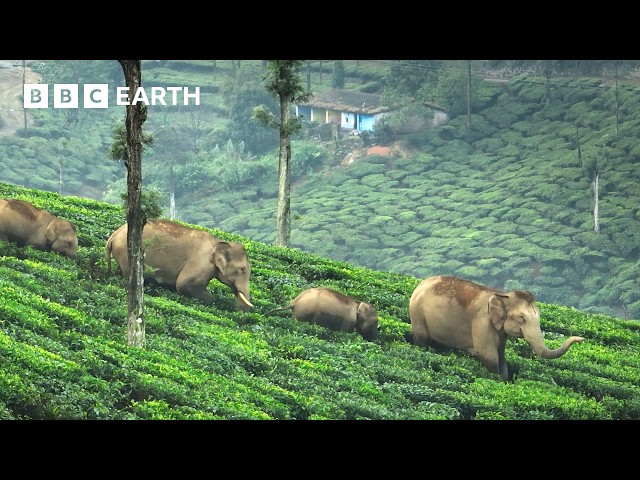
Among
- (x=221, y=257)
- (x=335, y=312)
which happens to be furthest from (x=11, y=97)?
(x=335, y=312)

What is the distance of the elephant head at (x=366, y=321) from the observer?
126 ft

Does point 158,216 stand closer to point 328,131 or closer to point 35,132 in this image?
point 328,131

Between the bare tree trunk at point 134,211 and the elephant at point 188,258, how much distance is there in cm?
474

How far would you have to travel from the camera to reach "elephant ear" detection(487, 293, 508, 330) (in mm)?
35934

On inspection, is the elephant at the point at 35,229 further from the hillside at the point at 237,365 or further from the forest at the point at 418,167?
the forest at the point at 418,167

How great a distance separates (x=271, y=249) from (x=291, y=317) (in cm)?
943

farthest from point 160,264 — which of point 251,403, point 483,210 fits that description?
point 483,210

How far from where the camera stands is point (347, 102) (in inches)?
5246

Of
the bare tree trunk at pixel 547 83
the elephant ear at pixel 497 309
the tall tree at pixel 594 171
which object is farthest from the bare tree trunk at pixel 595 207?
the elephant ear at pixel 497 309

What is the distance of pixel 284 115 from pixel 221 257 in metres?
14.0

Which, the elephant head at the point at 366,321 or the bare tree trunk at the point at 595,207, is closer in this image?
the elephant head at the point at 366,321

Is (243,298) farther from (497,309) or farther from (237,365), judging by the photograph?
(497,309)

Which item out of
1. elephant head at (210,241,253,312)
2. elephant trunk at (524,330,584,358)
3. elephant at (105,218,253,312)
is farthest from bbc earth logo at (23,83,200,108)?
elephant trunk at (524,330,584,358)

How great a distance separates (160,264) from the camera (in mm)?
38594
